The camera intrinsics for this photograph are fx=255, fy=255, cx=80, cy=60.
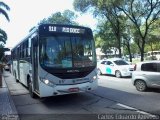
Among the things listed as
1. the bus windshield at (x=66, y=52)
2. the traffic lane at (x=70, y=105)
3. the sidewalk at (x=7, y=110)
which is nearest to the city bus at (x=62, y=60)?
the bus windshield at (x=66, y=52)

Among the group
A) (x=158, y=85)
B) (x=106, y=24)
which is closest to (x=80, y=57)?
(x=158, y=85)

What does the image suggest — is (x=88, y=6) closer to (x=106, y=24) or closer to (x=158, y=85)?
(x=106, y=24)

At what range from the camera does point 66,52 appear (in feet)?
32.2

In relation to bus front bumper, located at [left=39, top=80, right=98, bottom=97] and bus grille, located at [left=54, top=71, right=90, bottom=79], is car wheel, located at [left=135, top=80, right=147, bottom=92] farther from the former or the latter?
bus front bumper, located at [left=39, top=80, right=98, bottom=97]

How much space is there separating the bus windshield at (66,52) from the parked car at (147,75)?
3002 millimetres

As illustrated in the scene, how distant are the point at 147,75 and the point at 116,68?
9.26 m

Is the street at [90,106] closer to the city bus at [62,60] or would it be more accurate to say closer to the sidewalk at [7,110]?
the sidewalk at [7,110]

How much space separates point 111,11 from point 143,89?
21.8 metres

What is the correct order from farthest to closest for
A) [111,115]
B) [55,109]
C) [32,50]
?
[32,50]
[55,109]
[111,115]

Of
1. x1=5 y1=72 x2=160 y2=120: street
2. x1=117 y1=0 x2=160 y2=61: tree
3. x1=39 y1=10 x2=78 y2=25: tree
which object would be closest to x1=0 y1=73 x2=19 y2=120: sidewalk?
x1=5 y1=72 x2=160 y2=120: street

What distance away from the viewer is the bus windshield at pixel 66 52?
9570 millimetres

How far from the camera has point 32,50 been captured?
35.6 feet

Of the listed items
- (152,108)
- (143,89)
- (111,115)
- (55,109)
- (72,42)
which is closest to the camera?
(111,115)

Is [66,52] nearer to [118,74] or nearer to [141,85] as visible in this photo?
[141,85]
